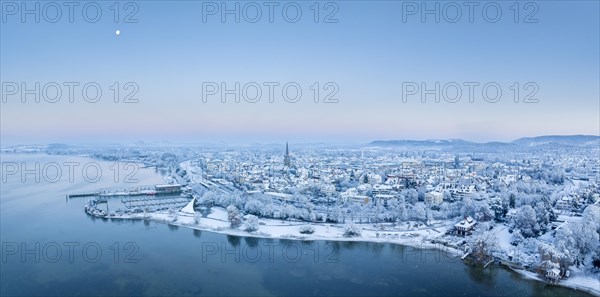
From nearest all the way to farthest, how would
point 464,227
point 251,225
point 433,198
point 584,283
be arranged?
1. point 584,283
2. point 464,227
3. point 251,225
4. point 433,198

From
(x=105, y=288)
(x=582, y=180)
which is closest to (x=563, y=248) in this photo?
(x=105, y=288)

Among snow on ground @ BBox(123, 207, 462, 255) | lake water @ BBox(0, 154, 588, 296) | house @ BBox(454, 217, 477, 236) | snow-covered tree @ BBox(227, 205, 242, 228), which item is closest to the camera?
lake water @ BBox(0, 154, 588, 296)

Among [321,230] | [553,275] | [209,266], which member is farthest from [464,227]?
[209,266]

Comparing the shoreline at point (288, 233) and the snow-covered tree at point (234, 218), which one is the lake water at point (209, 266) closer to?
the shoreline at point (288, 233)

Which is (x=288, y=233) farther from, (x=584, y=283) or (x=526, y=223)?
(x=584, y=283)

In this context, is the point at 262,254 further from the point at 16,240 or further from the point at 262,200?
the point at 16,240

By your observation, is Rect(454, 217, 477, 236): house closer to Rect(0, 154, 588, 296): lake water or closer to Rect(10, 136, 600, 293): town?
Rect(10, 136, 600, 293): town

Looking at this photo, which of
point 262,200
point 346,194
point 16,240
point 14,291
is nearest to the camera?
point 14,291

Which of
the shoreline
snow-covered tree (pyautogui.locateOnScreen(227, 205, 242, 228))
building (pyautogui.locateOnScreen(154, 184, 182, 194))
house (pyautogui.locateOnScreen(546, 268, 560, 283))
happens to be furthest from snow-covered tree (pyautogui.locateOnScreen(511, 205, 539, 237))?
building (pyautogui.locateOnScreen(154, 184, 182, 194))
